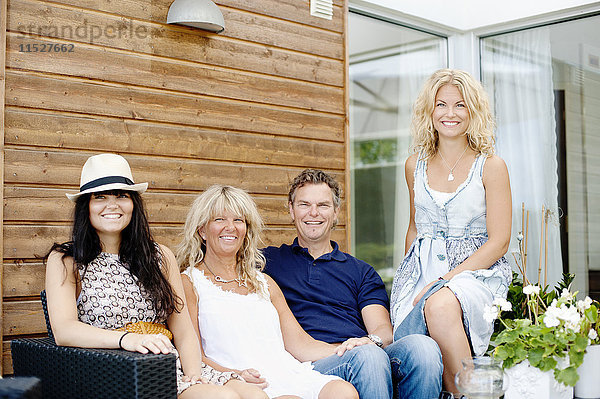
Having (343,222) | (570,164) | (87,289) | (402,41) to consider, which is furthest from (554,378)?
(402,41)

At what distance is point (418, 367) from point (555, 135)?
2.64 meters

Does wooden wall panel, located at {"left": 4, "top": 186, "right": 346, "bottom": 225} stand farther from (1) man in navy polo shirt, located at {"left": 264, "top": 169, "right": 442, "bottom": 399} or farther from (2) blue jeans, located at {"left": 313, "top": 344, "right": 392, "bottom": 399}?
(2) blue jeans, located at {"left": 313, "top": 344, "right": 392, "bottom": 399}

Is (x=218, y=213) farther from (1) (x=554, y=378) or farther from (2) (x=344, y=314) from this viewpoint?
(1) (x=554, y=378)

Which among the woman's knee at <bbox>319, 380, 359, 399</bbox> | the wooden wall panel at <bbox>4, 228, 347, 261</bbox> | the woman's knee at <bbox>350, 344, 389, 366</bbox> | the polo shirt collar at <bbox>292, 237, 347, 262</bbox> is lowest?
the woman's knee at <bbox>319, 380, 359, 399</bbox>

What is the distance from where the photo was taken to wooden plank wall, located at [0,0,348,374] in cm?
292

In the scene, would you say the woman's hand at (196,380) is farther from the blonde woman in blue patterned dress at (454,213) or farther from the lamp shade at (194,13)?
the lamp shade at (194,13)

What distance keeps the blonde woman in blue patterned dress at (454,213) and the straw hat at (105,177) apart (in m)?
1.11

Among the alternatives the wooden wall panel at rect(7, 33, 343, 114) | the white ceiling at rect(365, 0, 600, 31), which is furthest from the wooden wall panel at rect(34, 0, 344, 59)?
the white ceiling at rect(365, 0, 600, 31)

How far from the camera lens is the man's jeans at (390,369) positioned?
2.38m

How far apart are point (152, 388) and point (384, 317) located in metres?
1.13

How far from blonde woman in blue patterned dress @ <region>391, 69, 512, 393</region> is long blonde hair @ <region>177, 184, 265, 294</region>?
595mm

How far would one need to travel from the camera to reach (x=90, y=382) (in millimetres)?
2053

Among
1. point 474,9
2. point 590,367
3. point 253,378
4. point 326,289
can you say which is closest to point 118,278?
point 253,378

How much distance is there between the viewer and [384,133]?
5035mm
